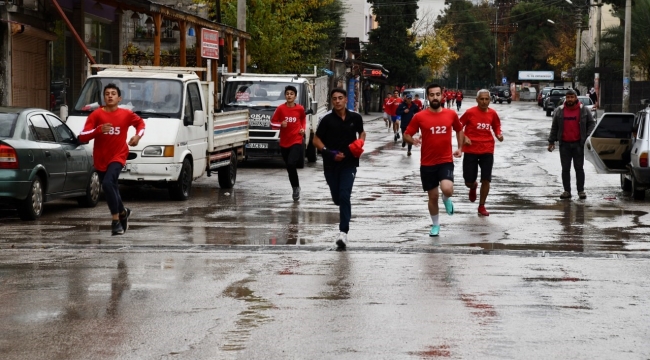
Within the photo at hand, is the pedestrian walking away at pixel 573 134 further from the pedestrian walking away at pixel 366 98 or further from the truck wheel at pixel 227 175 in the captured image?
the pedestrian walking away at pixel 366 98

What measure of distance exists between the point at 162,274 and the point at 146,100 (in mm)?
8632

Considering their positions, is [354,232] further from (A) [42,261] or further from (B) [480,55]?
(B) [480,55]

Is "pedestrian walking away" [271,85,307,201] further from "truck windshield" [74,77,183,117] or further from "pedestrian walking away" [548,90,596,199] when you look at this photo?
"pedestrian walking away" [548,90,596,199]

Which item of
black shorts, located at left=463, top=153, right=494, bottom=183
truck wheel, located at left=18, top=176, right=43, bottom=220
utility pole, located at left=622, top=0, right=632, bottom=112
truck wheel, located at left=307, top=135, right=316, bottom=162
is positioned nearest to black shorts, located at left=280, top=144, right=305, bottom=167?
black shorts, located at left=463, top=153, right=494, bottom=183

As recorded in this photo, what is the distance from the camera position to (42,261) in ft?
36.4

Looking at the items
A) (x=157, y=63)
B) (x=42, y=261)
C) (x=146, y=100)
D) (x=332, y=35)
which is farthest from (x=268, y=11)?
(x=42, y=261)

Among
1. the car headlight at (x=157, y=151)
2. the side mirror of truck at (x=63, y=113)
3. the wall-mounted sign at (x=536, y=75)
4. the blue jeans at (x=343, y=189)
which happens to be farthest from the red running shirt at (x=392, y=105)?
the wall-mounted sign at (x=536, y=75)

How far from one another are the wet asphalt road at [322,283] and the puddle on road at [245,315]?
0.06 ft

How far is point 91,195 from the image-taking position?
17.1m

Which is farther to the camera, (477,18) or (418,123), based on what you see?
(477,18)

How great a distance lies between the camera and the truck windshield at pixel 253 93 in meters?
27.3

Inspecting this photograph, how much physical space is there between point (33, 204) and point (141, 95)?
4121 mm

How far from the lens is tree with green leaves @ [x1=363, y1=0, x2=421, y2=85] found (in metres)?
85.2

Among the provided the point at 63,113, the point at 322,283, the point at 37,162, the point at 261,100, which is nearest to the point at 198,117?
the point at 63,113
